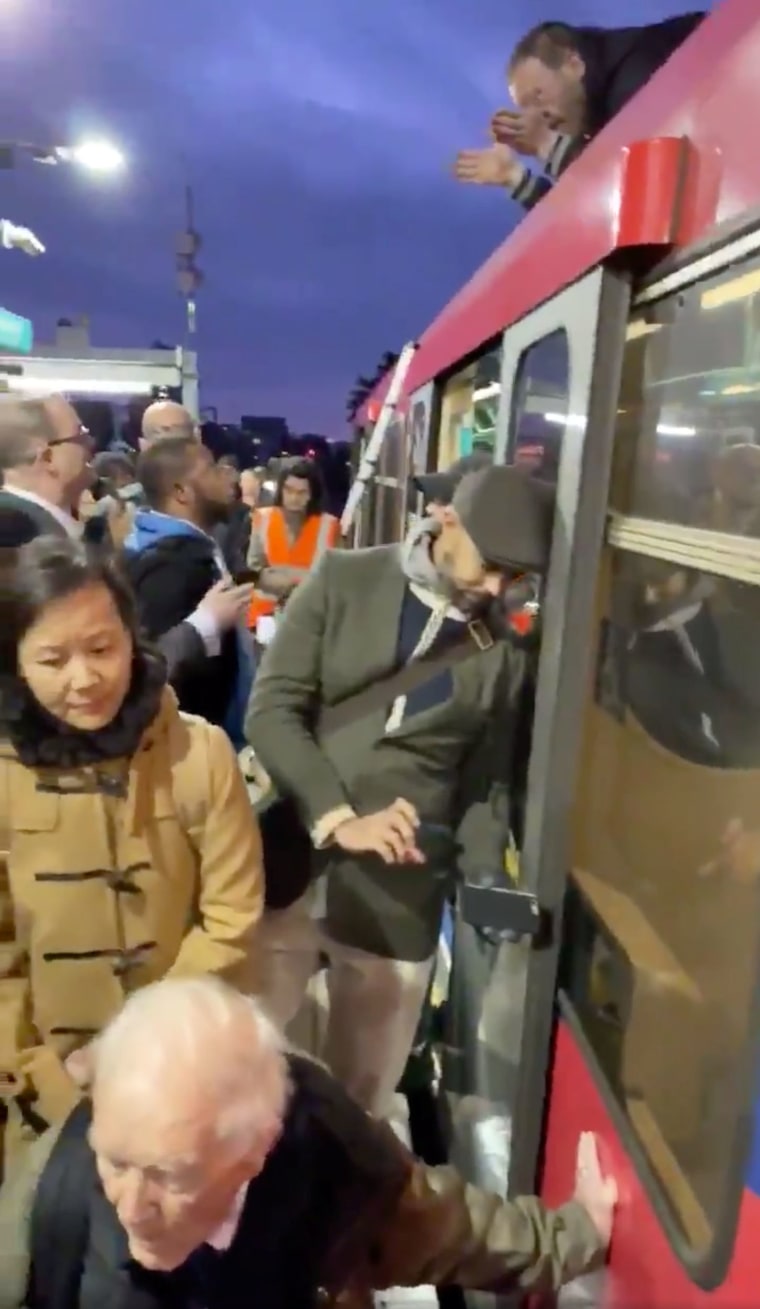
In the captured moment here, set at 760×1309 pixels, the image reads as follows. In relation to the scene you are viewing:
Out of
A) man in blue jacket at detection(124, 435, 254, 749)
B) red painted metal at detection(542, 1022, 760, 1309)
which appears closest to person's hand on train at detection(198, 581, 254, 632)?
man in blue jacket at detection(124, 435, 254, 749)

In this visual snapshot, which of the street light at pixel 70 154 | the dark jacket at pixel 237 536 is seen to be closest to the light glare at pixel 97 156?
the street light at pixel 70 154

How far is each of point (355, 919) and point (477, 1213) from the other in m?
0.95

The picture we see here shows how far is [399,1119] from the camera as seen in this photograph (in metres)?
3.11

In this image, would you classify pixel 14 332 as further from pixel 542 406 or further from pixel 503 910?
pixel 503 910

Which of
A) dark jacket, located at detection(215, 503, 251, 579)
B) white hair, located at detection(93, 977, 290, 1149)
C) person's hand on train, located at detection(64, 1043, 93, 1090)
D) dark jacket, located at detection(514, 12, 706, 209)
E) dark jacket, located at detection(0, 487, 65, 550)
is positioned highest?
dark jacket, located at detection(514, 12, 706, 209)

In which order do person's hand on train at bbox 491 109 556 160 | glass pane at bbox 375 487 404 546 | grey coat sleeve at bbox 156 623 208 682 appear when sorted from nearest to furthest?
person's hand on train at bbox 491 109 556 160 → grey coat sleeve at bbox 156 623 208 682 → glass pane at bbox 375 487 404 546

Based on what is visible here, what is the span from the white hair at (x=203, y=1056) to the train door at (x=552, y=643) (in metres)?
0.61

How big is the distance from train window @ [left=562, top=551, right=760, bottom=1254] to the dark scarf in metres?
0.75

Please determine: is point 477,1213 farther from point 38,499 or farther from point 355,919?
point 38,499

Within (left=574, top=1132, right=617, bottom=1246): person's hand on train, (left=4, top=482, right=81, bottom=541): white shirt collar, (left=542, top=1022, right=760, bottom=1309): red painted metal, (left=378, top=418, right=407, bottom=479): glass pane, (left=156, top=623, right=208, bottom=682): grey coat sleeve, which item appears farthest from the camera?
(left=378, top=418, right=407, bottom=479): glass pane

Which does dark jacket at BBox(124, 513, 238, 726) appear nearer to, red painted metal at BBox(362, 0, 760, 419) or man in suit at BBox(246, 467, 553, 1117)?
man in suit at BBox(246, 467, 553, 1117)

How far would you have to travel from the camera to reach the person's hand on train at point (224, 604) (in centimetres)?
287

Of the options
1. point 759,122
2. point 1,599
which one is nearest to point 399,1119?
point 1,599

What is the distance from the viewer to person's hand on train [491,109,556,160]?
8.25ft
